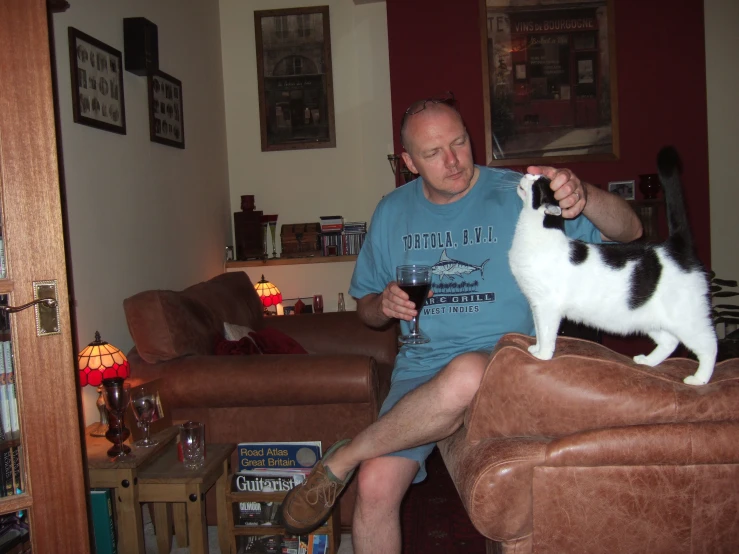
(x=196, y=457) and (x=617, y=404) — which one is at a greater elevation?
(x=617, y=404)

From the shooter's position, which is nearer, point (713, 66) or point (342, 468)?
point (342, 468)

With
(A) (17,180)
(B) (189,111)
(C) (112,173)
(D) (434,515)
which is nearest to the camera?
(A) (17,180)

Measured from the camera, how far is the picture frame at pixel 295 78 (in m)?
4.86

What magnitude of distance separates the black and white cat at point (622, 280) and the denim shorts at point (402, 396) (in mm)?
464

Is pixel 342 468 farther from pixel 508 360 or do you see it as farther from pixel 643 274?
pixel 643 274

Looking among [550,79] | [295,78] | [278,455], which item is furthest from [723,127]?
[278,455]

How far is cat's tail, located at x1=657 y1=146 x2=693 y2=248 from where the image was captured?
1278mm

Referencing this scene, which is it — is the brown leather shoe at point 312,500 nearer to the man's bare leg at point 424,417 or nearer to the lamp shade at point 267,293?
the man's bare leg at point 424,417

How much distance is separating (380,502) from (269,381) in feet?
2.73

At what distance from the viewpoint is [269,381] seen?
229cm

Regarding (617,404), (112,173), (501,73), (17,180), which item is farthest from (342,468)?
(501,73)

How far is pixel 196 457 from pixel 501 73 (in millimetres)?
3707

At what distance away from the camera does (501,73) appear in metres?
4.67

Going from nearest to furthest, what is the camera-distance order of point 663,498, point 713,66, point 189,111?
point 663,498 → point 189,111 → point 713,66
